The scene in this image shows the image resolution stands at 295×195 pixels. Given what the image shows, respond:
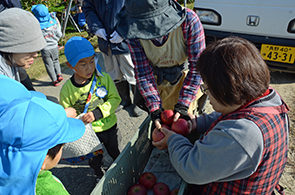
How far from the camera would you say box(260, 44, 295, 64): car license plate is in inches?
131

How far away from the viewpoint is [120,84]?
388cm

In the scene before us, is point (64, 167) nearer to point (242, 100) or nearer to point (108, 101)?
point (108, 101)

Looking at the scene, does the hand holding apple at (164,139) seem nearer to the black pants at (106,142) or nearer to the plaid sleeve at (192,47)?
the plaid sleeve at (192,47)

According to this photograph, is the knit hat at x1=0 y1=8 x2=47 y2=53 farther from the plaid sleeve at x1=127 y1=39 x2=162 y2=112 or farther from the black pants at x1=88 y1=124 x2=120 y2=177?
the black pants at x1=88 y1=124 x2=120 y2=177

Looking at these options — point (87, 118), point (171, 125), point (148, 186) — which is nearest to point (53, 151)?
point (87, 118)

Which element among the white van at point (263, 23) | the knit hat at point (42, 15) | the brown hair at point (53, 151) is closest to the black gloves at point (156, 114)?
the brown hair at point (53, 151)

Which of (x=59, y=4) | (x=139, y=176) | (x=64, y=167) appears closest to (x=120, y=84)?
(x=64, y=167)

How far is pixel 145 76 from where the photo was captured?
7.11 ft

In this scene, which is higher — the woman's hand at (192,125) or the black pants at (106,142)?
the woman's hand at (192,125)

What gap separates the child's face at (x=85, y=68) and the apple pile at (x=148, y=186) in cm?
102

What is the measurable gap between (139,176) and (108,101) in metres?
0.74

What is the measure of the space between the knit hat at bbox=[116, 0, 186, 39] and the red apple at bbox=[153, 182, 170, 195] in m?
1.12

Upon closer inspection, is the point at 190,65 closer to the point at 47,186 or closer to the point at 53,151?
the point at 53,151

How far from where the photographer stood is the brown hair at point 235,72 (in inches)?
41.4
